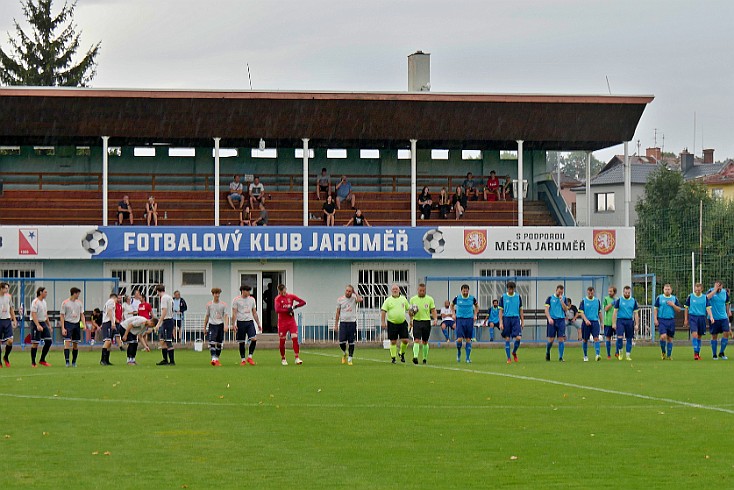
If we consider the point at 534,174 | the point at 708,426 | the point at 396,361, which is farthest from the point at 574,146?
the point at 708,426

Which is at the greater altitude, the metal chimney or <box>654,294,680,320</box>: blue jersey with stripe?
the metal chimney

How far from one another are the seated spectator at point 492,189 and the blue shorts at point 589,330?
1675 cm

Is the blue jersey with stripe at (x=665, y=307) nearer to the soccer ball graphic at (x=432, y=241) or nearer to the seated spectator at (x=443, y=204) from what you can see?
the soccer ball graphic at (x=432, y=241)

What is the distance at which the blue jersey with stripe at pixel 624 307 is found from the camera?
30041mm

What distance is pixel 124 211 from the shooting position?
44031mm

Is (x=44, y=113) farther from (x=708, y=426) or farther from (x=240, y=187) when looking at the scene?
(x=708, y=426)

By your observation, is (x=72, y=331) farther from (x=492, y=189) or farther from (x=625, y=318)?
(x=492, y=189)

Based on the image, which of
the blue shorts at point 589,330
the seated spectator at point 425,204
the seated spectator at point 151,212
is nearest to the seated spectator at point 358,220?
the seated spectator at point 425,204

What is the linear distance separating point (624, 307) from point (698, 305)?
2.03 metres

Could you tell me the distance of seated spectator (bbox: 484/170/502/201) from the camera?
48562mm

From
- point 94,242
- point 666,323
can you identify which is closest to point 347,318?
point 666,323

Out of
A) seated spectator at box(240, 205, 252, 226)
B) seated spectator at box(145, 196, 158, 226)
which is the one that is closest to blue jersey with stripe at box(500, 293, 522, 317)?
seated spectator at box(240, 205, 252, 226)

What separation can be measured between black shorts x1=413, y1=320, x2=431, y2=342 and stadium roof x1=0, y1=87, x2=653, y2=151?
1802 cm

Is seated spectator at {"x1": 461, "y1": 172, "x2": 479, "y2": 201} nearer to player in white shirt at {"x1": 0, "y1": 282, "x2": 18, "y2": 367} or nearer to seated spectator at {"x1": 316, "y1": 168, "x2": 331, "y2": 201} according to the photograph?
seated spectator at {"x1": 316, "y1": 168, "x2": 331, "y2": 201}
